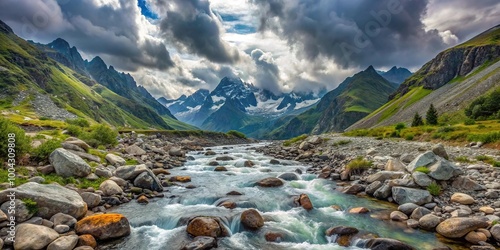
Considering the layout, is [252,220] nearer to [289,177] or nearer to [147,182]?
[147,182]

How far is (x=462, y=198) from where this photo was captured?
56.8 feet

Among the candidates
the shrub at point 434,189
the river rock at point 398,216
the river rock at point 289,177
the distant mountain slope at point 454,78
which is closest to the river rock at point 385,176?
the shrub at point 434,189

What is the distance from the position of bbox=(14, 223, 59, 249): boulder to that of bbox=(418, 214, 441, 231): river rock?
20.4 meters

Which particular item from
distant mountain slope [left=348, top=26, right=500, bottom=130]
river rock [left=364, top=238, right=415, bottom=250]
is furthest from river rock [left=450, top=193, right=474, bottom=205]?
distant mountain slope [left=348, top=26, right=500, bottom=130]

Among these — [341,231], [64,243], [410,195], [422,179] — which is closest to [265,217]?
[341,231]

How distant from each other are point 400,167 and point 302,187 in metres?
9.49

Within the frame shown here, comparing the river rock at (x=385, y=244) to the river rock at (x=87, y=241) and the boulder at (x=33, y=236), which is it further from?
the boulder at (x=33, y=236)

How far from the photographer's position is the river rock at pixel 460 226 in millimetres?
14008

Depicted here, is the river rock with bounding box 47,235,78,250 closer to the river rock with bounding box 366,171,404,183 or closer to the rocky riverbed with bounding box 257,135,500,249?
the rocky riverbed with bounding box 257,135,500,249

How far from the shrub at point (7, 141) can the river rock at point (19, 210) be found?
8.20 m

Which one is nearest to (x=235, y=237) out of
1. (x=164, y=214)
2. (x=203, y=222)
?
(x=203, y=222)

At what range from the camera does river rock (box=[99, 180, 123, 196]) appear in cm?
2122

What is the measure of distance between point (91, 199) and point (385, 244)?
62.6ft

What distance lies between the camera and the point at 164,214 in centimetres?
1903
